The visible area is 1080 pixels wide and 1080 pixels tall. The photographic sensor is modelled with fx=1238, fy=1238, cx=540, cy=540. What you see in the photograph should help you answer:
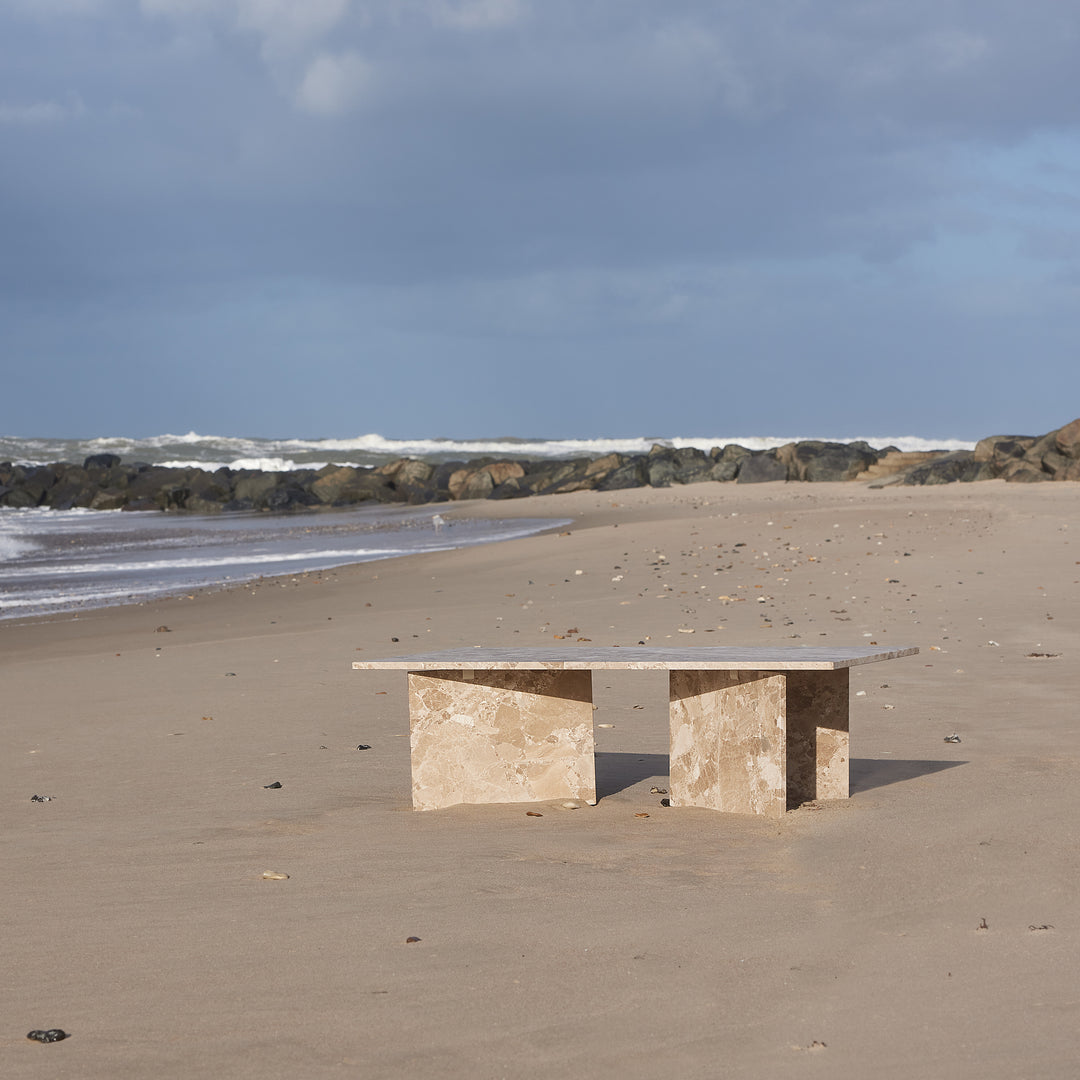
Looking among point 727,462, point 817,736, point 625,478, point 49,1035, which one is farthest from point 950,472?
point 49,1035

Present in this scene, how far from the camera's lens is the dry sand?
9.71 ft

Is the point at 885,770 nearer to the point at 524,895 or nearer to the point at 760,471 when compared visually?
the point at 524,895

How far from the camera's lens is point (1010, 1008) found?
306 centimetres

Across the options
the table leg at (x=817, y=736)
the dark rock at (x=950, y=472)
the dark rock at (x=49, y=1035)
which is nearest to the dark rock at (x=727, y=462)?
the dark rock at (x=950, y=472)

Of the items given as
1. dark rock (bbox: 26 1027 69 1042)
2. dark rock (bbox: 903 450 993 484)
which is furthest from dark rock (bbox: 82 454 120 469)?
dark rock (bbox: 26 1027 69 1042)

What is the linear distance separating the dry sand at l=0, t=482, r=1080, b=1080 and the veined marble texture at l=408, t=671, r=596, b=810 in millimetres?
157

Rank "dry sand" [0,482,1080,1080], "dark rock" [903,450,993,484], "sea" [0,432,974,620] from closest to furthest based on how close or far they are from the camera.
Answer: "dry sand" [0,482,1080,1080]
"sea" [0,432,974,620]
"dark rock" [903,450,993,484]

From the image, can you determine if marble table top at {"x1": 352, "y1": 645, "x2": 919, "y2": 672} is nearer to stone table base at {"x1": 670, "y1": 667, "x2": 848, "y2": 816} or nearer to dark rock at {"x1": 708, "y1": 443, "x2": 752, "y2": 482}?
stone table base at {"x1": 670, "y1": 667, "x2": 848, "y2": 816}

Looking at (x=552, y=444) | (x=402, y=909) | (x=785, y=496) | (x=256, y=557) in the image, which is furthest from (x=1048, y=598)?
(x=552, y=444)

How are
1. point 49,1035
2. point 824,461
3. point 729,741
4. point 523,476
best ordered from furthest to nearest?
point 523,476 → point 824,461 → point 729,741 → point 49,1035

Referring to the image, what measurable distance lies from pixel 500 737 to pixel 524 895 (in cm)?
141

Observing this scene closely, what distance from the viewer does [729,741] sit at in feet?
16.9

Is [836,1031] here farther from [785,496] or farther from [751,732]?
[785,496]

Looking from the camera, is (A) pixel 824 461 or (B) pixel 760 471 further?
(A) pixel 824 461
